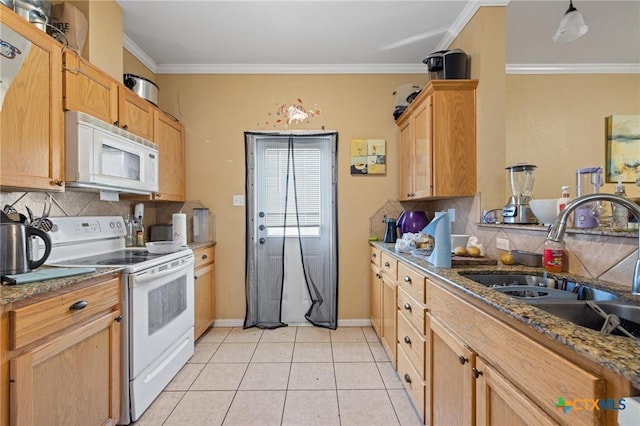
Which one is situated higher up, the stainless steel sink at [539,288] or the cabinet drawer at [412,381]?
the stainless steel sink at [539,288]

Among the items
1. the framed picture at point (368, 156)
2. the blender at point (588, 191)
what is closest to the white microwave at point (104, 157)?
the framed picture at point (368, 156)

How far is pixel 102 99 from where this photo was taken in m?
1.91

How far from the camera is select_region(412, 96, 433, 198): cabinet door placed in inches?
88.6

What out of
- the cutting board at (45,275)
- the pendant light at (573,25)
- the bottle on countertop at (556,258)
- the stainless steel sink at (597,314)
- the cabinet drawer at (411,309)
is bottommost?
the cabinet drawer at (411,309)

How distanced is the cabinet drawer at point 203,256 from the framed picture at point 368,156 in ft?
5.41

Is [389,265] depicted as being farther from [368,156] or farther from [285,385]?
[368,156]

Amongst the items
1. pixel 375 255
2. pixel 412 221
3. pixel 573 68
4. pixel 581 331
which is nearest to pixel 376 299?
pixel 375 255

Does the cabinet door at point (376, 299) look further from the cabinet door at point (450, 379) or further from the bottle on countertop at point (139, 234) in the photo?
the bottle on countertop at point (139, 234)

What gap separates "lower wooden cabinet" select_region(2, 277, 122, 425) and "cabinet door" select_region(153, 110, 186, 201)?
1308 mm

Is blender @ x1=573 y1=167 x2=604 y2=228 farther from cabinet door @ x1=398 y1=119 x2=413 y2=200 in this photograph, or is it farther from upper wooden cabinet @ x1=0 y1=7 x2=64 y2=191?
upper wooden cabinet @ x1=0 y1=7 x2=64 y2=191

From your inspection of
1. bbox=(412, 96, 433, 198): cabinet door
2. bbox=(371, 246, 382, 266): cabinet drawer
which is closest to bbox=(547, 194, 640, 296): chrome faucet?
bbox=(412, 96, 433, 198): cabinet door

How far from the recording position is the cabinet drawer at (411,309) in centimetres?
161

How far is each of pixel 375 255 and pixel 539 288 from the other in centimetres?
169

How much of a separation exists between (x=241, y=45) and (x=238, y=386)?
2800 mm
